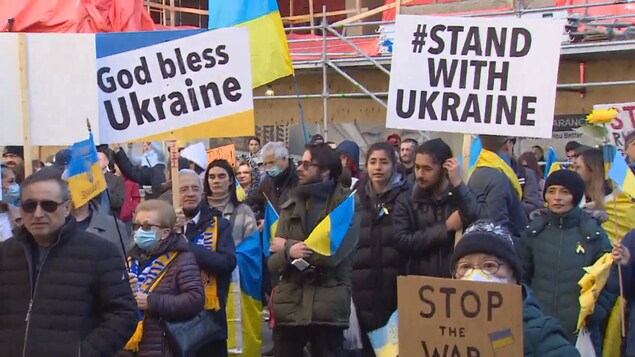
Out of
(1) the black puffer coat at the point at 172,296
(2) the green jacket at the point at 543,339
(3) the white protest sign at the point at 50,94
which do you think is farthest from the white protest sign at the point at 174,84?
(2) the green jacket at the point at 543,339

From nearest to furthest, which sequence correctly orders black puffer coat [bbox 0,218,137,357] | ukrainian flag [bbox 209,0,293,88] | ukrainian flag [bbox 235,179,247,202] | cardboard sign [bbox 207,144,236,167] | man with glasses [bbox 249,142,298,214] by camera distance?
black puffer coat [bbox 0,218,137,357], ukrainian flag [bbox 209,0,293,88], man with glasses [bbox 249,142,298,214], ukrainian flag [bbox 235,179,247,202], cardboard sign [bbox 207,144,236,167]

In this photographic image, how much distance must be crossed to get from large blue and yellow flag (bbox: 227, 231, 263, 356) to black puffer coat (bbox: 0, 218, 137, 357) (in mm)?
2927

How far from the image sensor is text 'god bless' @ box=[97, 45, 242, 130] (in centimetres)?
695


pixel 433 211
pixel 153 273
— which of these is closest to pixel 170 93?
pixel 153 273

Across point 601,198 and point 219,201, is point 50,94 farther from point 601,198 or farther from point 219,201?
point 601,198

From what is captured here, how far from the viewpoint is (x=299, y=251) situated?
6.47 m

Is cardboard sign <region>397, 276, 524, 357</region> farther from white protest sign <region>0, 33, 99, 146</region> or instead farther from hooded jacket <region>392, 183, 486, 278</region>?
white protest sign <region>0, 33, 99, 146</region>

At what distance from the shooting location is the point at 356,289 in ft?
22.5

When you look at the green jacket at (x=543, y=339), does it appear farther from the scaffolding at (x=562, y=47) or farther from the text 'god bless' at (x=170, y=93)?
the scaffolding at (x=562, y=47)

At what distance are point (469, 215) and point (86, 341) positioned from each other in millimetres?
2471

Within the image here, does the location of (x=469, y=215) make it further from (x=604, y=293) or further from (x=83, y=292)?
(x=83, y=292)

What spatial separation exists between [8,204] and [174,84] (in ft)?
4.36

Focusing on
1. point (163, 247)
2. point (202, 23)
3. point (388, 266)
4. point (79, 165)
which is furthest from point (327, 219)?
point (202, 23)

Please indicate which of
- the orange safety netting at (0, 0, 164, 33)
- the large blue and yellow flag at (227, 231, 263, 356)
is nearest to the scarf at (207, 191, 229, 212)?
the large blue and yellow flag at (227, 231, 263, 356)
